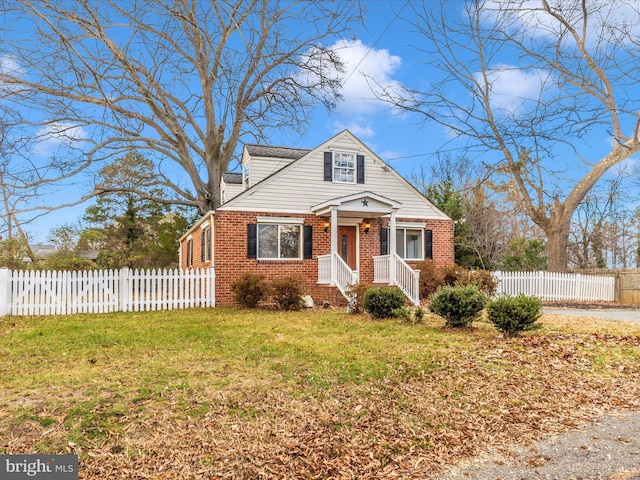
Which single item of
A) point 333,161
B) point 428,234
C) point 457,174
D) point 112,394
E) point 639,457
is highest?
point 457,174

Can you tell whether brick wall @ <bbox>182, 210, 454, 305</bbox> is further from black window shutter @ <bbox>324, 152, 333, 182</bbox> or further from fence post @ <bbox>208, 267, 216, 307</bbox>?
black window shutter @ <bbox>324, 152, 333, 182</bbox>

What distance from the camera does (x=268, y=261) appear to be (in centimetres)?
1472

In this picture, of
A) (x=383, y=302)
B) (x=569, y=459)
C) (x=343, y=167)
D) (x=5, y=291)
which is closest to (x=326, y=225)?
(x=343, y=167)

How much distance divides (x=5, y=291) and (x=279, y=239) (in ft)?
25.6

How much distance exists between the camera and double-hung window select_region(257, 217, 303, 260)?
14.8m

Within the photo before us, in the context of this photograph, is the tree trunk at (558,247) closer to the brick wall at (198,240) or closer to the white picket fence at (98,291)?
the brick wall at (198,240)

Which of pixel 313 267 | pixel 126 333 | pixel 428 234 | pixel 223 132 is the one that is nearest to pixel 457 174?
pixel 428 234

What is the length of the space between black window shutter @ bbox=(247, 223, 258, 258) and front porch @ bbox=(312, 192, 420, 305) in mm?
2165

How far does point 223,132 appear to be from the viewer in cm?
2245

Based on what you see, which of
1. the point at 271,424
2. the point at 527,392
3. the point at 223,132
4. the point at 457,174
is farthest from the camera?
the point at 457,174

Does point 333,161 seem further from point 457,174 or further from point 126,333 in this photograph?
point 457,174

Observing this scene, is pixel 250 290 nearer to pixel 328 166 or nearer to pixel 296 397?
pixel 328 166

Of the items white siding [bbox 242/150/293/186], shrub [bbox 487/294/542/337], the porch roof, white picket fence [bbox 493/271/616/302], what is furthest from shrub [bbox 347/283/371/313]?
white picket fence [bbox 493/271/616/302]

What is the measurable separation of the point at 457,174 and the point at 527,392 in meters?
25.2
